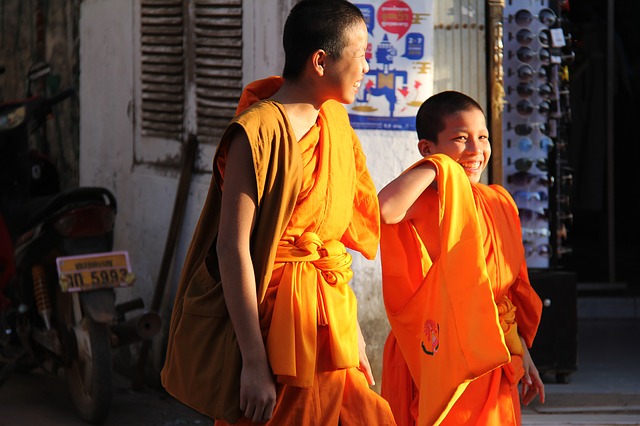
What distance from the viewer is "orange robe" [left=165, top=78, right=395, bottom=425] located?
2918mm

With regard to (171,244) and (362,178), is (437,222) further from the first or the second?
(171,244)

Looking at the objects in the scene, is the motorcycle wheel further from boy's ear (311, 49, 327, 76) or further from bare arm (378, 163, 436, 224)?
boy's ear (311, 49, 327, 76)

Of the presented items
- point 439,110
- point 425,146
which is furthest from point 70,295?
point 439,110

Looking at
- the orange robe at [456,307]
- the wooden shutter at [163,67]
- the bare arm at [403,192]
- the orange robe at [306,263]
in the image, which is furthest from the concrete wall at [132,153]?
the orange robe at [306,263]

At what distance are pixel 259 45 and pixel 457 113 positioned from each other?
2.16 metres

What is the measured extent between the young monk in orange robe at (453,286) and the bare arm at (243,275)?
80 cm

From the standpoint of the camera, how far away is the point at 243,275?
2871 millimetres

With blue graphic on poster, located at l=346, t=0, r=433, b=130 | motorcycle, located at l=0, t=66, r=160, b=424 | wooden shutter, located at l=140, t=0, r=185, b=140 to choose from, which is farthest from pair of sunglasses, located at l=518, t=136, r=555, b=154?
motorcycle, located at l=0, t=66, r=160, b=424

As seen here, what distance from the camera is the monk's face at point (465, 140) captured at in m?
3.83

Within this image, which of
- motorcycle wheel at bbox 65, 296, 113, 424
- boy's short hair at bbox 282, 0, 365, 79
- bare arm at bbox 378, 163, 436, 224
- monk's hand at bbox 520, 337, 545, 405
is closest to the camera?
boy's short hair at bbox 282, 0, 365, 79

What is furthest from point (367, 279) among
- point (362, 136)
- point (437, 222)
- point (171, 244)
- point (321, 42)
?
point (321, 42)

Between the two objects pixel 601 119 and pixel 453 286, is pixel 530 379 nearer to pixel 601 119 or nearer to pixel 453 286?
pixel 453 286

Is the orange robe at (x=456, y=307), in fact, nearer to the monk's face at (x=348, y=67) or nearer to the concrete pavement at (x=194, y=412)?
the monk's face at (x=348, y=67)

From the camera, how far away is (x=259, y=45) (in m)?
5.82
